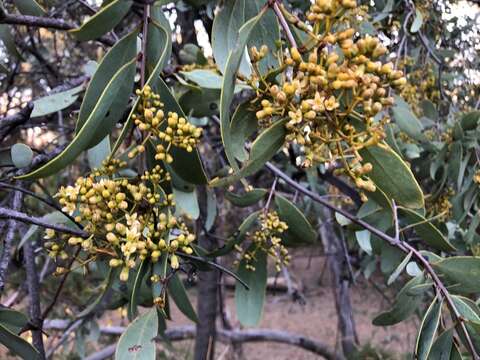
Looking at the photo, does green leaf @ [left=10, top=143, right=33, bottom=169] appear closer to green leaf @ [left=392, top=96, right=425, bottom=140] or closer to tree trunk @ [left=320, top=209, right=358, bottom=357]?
green leaf @ [left=392, top=96, right=425, bottom=140]

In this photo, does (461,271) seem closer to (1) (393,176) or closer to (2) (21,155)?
(1) (393,176)

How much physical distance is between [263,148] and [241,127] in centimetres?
8

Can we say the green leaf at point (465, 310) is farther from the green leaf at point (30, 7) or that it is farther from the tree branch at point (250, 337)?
the tree branch at point (250, 337)

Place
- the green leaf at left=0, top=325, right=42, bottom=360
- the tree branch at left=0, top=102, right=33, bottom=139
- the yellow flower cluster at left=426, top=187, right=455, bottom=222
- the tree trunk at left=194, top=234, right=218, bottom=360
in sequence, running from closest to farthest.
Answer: the green leaf at left=0, top=325, right=42, bottom=360 → the tree branch at left=0, top=102, right=33, bottom=139 → the yellow flower cluster at left=426, top=187, right=455, bottom=222 → the tree trunk at left=194, top=234, right=218, bottom=360

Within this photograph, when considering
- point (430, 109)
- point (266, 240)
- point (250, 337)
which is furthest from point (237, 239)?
point (250, 337)

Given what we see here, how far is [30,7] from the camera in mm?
991

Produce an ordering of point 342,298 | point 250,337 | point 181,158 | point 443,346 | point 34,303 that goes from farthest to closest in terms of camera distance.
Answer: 1. point 342,298
2. point 250,337
3. point 34,303
4. point 443,346
5. point 181,158

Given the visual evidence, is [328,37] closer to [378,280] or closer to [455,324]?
[455,324]

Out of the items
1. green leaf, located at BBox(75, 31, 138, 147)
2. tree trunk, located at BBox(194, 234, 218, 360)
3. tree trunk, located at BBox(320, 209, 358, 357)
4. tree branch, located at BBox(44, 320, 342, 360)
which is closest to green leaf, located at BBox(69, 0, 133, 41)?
green leaf, located at BBox(75, 31, 138, 147)

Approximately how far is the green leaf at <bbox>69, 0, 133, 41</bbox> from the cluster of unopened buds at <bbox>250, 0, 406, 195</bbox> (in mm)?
200

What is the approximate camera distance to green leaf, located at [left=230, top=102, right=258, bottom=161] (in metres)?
0.74

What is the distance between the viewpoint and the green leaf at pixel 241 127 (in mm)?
736

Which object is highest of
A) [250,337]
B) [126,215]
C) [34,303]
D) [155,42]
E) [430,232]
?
[155,42]

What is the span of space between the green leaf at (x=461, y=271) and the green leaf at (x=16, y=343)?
740mm
